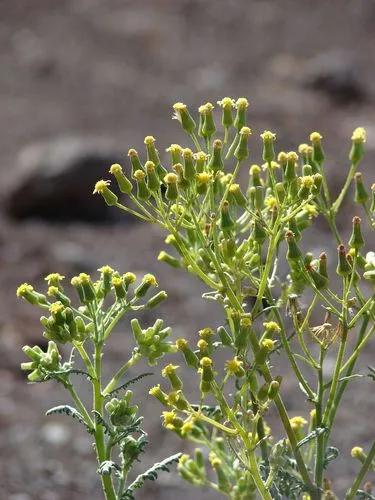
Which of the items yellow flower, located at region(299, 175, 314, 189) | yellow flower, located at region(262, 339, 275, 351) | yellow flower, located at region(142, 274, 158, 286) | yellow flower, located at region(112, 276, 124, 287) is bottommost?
yellow flower, located at region(262, 339, 275, 351)

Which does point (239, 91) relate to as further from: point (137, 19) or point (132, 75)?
point (137, 19)

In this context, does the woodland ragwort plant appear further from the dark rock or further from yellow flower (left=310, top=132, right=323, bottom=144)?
the dark rock

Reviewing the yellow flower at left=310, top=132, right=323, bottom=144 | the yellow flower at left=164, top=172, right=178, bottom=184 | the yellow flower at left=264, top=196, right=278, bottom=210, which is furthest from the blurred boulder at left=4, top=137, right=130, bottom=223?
the yellow flower at left=164, top=172, right=178, bottom=184

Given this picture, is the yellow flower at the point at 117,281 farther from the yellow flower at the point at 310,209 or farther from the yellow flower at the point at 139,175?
the yellow flower at the point at 310,209

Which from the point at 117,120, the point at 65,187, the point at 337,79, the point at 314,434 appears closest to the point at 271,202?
the point at 314,434

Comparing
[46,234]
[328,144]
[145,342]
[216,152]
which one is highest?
[216,152]

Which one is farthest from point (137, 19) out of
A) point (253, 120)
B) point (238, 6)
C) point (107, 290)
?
point (107, 290)
